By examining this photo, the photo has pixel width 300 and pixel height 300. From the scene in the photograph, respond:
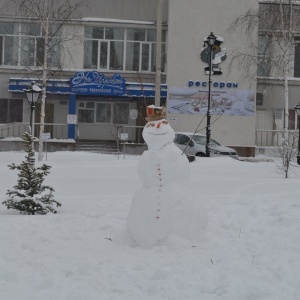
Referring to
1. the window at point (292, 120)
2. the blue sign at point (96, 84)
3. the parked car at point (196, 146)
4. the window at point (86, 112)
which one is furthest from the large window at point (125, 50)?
the window at point (292, 120)

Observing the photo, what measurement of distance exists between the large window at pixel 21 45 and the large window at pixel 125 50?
2423 millimetres

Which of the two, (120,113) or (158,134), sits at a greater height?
(120,113)

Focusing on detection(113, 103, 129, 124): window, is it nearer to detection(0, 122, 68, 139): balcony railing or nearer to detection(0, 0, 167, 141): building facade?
detection(0, 0, 167, 141): building facade

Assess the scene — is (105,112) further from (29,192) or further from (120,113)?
(29,192)

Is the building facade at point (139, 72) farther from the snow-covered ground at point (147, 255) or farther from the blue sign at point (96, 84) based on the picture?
the snow-covered ground at point (147, 255)

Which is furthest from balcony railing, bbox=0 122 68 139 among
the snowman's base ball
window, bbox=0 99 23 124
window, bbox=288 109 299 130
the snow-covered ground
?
the snowman's base ball

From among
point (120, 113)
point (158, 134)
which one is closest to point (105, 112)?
point (120, 113)

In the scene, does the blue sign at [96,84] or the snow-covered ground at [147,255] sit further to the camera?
the blue sign at [96,84]

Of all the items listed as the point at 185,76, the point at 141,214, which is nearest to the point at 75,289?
the point at 141,214

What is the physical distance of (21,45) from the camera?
89.1 feet

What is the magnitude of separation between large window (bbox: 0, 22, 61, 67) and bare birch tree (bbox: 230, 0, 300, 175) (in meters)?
10.3

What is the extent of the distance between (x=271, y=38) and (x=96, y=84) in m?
9.99

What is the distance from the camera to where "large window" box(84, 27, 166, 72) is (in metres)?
27.9

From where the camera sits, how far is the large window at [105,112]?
95.2 feet
